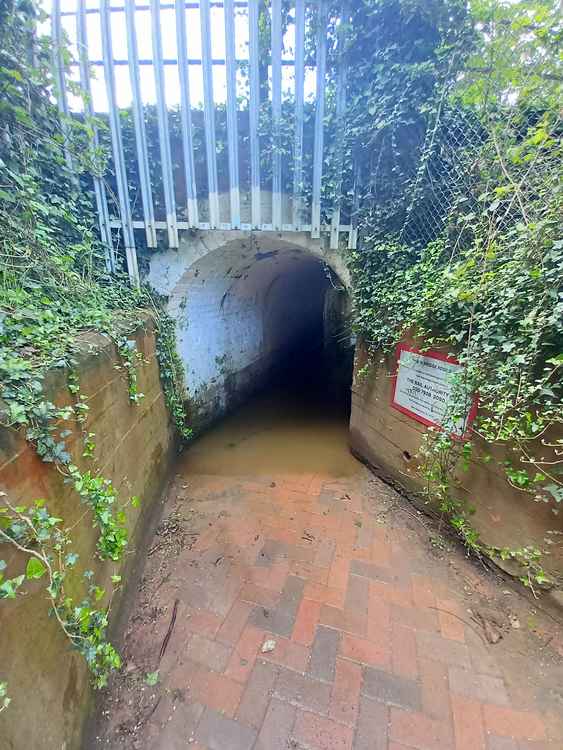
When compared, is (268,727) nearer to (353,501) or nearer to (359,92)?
(353,501)

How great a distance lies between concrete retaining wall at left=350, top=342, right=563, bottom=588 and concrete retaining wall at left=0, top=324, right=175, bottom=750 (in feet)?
8.25

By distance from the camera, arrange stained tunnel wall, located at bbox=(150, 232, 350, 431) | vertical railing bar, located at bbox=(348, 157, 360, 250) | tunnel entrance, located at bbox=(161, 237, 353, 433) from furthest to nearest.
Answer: tunnel entrance, located at bbox=(161, 237, 353, 433)
stained tunnel wall, located at bbox=(150, 232, 350, 431)
vertical railing bar, located at bbox=(348, 157, 360, 250)

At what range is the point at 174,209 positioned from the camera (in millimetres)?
3525

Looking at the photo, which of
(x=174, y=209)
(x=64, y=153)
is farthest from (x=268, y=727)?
(x=64, y=153)

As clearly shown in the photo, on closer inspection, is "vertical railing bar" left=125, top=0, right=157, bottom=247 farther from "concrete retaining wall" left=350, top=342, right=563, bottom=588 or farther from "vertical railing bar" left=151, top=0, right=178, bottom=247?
"concrete retaining wall" left=350, top=342, right=563, bottom=588

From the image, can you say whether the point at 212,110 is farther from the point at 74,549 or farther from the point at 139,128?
the point at 74,549

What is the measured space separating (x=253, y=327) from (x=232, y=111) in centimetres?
359

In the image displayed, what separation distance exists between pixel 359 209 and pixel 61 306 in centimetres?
306

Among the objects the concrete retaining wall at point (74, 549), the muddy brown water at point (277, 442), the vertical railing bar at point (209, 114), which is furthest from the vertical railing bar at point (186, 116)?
the muddy brown water at point (277, 442)

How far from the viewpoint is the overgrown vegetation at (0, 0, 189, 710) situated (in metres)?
1.27

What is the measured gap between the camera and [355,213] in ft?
11.1

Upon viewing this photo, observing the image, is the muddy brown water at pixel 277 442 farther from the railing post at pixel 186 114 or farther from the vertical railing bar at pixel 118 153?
the railing post at pixel 186 114

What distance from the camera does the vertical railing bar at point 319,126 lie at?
9.80 ft

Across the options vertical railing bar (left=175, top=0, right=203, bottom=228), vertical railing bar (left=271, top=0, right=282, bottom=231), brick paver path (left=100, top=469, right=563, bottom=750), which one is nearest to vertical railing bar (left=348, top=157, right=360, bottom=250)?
vertical railing bar (left=271, top=0, right=282, bottom=231)
